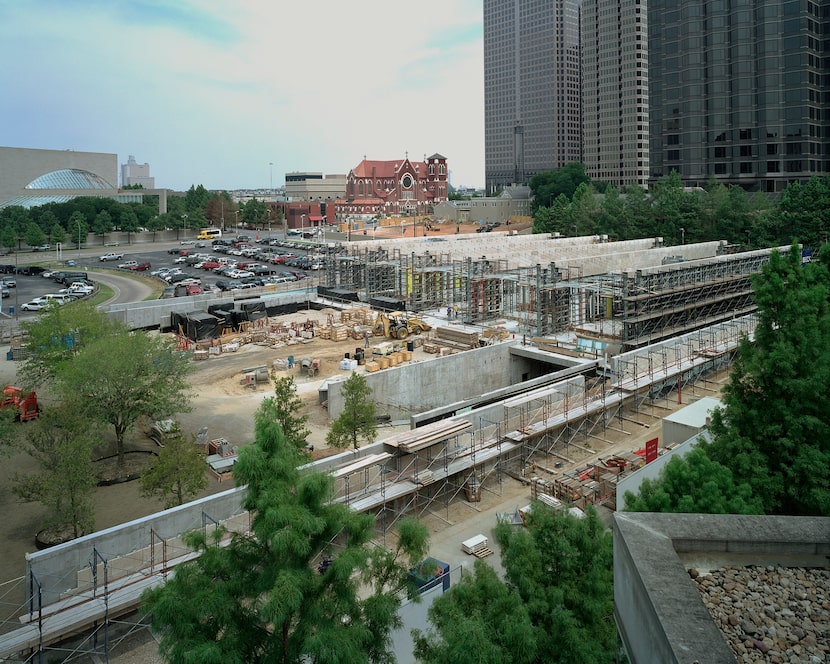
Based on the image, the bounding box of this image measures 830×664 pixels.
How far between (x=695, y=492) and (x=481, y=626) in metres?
7.14

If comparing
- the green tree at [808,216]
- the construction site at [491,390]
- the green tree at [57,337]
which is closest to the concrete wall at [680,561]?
the construction site at [491,390]

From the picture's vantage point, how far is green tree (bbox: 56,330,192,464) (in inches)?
973

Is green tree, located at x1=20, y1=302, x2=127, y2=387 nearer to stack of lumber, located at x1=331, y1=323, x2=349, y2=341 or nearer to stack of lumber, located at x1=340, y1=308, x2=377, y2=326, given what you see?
stack of lumber, located at x1=331, y1=323, x2=349, y2=341

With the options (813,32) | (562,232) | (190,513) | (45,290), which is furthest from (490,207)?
(190,513)

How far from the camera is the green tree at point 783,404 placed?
17.5m

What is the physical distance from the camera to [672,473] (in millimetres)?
15516

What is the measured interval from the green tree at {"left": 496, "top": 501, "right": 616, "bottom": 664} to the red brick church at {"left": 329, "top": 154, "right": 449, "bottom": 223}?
140998mm

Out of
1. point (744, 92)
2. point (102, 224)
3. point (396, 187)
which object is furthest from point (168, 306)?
point (396, 187)

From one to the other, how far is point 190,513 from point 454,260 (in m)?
36.8

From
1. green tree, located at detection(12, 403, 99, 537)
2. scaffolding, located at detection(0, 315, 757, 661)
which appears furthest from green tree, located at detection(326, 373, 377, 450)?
green tree, located at detection(12, 403, 99, 537)

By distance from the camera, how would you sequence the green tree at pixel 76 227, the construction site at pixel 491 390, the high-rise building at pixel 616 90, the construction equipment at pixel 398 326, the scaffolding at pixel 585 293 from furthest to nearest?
the high-rise building at pixel 616 90 < the green tree at pixel 76 227 < the construction equipment at pixel 398 326 < the scaffolding at pixel 585 293 < the construction site at pixel 491 390

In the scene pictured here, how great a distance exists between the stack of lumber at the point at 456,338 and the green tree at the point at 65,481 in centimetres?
2333

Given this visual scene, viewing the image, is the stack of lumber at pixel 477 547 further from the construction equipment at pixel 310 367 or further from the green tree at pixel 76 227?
the green tree at pixel 76 227

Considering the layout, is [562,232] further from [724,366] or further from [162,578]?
[162,578]
